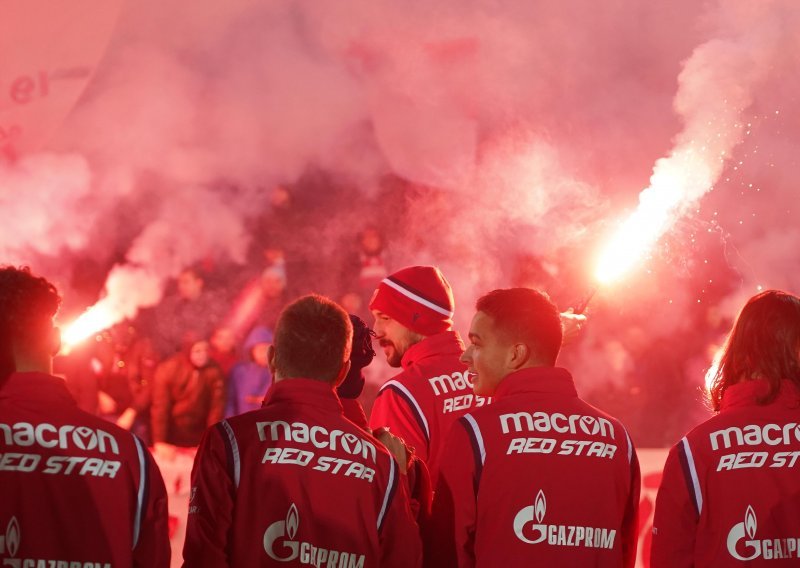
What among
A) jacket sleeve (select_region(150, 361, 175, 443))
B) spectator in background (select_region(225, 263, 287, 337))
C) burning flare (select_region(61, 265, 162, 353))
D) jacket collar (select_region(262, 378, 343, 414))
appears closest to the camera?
jacket collar (select_region(262, 378, 343, 414))

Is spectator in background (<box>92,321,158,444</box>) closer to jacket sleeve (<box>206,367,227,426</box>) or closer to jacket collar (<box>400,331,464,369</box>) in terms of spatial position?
jacket sleeve (<box>206,367,227,426</box>)

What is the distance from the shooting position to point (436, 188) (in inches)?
342

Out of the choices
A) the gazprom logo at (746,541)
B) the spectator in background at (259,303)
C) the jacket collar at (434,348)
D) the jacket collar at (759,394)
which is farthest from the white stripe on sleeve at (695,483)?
the spectator in background at (259,303)

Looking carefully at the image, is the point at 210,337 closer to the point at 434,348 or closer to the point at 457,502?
the point at 434,348

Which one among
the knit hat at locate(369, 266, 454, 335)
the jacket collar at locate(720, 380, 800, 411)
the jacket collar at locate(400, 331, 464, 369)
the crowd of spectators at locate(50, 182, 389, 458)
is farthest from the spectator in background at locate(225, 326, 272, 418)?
the jacket collar at locate(720, 380, 800, 411)

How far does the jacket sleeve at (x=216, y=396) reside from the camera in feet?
24.2

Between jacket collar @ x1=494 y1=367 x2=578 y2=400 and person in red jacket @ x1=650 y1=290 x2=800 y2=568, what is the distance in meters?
0.38

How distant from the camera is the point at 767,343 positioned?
9.96ft

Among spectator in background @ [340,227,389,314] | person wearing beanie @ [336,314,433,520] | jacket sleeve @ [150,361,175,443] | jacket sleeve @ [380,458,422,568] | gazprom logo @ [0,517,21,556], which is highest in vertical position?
spectator in background @ [340,227,389,314]

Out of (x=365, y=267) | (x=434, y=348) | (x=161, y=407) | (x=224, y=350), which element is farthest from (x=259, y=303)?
(x=434, y=348)

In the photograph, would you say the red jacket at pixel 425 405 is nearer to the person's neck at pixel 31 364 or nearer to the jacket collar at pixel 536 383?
the jacket collar at pixel 536 383

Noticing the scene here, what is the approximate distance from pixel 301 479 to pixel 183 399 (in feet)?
15.6

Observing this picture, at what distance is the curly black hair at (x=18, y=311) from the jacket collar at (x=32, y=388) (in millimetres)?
38

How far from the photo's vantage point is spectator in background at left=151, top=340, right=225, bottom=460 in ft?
24.0
